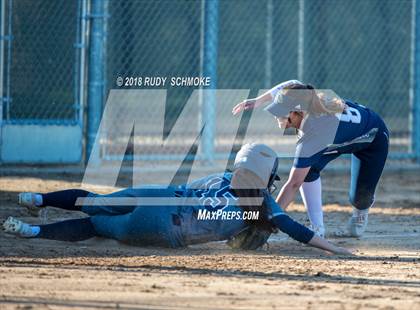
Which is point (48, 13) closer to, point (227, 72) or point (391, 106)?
point (227, 72)

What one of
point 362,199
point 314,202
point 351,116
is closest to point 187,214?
point 314,202

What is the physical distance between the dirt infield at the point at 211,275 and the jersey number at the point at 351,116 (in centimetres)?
99

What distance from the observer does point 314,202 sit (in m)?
7.25

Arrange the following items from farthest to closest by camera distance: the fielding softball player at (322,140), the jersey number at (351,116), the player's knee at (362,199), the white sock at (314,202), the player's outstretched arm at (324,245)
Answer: the player's knee at (362,199) → the jersey number at (351,116) → the white sock at (314,202) → the fielding softball player at (322,140) → the player's outstretched arm at (324,245)

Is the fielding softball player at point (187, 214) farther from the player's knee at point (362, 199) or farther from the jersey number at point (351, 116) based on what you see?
the player's knee at point (362, 199)

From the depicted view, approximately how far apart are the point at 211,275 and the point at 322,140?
1971 mm

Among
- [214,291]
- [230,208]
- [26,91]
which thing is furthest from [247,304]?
[26,91]

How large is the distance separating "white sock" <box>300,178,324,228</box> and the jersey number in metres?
0.55

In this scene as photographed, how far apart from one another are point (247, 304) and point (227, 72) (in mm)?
11976

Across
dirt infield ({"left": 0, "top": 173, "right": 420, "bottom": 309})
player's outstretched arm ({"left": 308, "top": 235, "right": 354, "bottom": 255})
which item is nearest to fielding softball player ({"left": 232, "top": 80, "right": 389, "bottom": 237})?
dirt infield ({"left": 0, "top": 173, "right": 420, "bottom": 309})

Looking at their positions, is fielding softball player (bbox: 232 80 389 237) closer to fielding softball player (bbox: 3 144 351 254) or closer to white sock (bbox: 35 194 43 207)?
fielding softball player (bbox: 3 144 351 254)

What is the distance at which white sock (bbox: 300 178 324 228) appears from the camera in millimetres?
7238

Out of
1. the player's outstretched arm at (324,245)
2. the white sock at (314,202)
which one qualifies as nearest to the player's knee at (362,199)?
the white sock at (314,202)

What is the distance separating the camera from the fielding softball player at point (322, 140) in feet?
23.2
